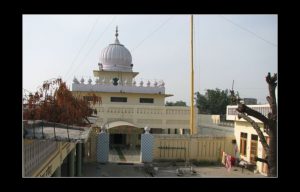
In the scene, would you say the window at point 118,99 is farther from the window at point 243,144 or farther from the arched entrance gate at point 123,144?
the window at point 243,144

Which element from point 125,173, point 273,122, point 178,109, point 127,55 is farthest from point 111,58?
point 273,122

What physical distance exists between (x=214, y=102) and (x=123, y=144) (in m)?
22.0

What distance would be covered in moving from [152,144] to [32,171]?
966cm

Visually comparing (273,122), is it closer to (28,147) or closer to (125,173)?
(28,147)

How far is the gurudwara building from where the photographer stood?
1639 cm

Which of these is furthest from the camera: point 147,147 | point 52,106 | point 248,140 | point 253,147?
point 147,147

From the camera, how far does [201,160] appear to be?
45.2 ft

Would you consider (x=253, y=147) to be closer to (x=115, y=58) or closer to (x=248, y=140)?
(x=248, y=140)

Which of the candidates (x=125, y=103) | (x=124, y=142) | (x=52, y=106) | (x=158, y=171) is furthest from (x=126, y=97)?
(x=52, y=106)

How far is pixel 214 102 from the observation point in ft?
119

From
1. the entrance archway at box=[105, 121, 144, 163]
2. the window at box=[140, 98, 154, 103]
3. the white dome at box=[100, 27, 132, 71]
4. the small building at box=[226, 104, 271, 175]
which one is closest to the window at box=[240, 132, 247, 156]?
the small building at box=[226, 104, 271, 175]

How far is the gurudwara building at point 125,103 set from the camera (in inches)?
645

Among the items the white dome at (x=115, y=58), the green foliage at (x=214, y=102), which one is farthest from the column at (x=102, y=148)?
the green foliage at (x=214, y=102)

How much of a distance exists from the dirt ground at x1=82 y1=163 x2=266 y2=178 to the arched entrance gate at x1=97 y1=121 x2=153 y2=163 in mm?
539
